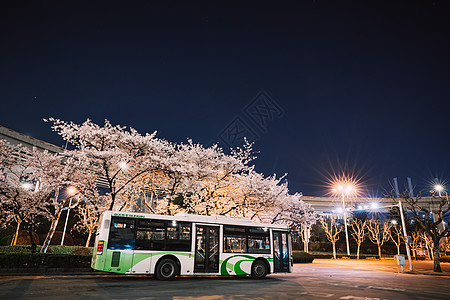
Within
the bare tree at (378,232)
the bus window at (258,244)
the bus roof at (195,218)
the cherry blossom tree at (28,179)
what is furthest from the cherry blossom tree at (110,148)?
the bare tree at (378,232)

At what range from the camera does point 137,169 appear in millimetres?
20594

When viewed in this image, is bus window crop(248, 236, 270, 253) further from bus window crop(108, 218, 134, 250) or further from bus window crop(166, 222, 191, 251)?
bus window crop(108, 218, 134, 250)

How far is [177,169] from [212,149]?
472 centimetres

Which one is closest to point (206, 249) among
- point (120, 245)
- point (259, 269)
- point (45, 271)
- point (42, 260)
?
point (259, 269)

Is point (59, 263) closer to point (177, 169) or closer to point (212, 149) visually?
point (177, 169)

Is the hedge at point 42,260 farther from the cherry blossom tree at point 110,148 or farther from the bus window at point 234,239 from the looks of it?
the bus window at point 234,239

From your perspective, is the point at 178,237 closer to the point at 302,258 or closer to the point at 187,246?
the point at 187,246

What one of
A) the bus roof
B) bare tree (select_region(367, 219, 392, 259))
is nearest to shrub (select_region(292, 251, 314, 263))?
bare tree (select_region(367, 219, 392, 259))

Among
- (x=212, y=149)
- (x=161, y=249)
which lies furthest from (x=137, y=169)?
(x=161, y=249)

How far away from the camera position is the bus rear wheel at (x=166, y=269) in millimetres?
12219

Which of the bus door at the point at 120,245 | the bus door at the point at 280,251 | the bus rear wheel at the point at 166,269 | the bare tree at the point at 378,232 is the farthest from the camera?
the bare tree at the point at 378,232

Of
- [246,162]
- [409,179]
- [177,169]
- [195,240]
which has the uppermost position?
[409,179]

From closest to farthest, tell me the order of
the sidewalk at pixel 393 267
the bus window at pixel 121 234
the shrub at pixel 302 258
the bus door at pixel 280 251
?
the bus window at pixel 121 234 < the bus door at pixel 280 251 < the sidewalk at pixel 393 267 < the shrub at pixel 302 258

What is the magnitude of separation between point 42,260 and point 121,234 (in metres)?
6.10
